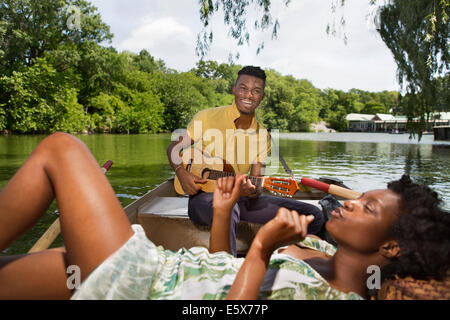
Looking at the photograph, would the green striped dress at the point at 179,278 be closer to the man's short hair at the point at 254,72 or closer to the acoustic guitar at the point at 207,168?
the acoustic guitar at the point at 207,168

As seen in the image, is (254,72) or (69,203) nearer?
(69,203)

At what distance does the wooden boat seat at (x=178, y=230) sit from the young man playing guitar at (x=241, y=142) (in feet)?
0.34

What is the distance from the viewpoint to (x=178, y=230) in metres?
2.52

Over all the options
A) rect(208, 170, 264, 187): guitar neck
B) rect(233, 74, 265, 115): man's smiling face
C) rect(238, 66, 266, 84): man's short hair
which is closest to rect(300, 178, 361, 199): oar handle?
rect(208, 170, 264, 187): guitar neck

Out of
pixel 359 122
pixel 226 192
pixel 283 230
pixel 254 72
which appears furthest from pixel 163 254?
pixel 359 122

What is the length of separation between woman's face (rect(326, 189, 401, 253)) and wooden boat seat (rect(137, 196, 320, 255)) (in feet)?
3.79

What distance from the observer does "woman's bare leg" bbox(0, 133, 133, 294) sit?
1143 millimetres

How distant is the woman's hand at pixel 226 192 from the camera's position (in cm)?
148

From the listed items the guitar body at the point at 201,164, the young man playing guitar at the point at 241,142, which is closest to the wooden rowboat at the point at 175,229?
the young man playing guitar at the point at 241,142

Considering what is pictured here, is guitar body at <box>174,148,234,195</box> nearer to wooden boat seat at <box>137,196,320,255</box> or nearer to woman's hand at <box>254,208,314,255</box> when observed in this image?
wooden boat seat at <box>137,196,320,255</box>

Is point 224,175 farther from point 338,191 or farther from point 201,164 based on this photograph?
point 338,191

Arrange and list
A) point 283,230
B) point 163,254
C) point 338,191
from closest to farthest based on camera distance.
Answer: point 283,230 → point 163,254 → point 338,191

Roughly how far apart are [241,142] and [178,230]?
833 millimetres
